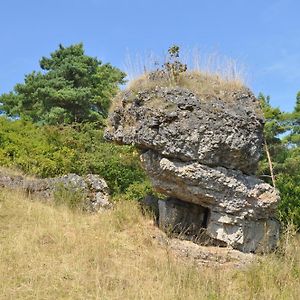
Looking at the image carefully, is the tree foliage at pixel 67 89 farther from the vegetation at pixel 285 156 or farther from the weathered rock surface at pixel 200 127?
the weathered rock surface at pixel 200 127

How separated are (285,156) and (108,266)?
427 inches

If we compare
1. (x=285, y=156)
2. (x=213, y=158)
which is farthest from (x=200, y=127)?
(x=285, y=156)

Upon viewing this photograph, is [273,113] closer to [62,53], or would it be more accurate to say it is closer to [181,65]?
[181,65]

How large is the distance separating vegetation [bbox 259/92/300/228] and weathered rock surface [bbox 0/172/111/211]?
13.4 ft

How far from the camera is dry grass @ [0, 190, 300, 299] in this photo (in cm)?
489

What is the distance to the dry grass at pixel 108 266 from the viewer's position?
16.0ft

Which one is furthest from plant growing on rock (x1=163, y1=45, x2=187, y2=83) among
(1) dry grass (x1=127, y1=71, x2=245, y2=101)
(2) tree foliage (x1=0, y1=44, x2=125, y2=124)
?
(2) tree foliage (x1=0, y1=44, x2=125, y2=124)

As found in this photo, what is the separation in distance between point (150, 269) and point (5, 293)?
2009 mm

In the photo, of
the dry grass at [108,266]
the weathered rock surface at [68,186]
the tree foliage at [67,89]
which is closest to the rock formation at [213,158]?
the dry grass at [108,266]

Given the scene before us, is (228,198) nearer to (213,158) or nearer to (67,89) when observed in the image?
(213,158)

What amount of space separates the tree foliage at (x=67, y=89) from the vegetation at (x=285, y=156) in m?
7.07

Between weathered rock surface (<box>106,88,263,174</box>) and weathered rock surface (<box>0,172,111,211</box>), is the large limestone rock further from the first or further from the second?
weathered rock surface (<box>0,172,111,211</box>)

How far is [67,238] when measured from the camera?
23.3ft

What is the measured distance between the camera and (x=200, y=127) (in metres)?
7.39
